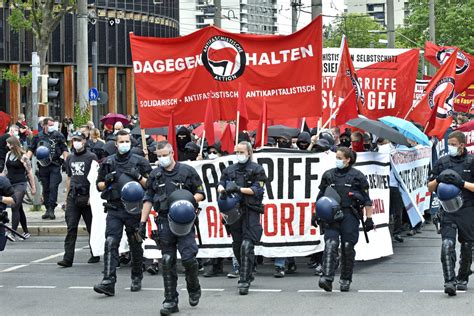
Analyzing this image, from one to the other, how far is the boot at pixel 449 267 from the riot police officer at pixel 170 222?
257 centimetres

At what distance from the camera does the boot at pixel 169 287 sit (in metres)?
11.5

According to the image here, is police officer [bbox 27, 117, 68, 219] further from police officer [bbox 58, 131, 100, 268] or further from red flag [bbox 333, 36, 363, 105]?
red flag [bbox 333, 36, 363, 105]

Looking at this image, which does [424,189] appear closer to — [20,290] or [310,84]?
[310,84]

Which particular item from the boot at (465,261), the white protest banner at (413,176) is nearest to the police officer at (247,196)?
the boot at (465,261)

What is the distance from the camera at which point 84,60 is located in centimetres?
2819

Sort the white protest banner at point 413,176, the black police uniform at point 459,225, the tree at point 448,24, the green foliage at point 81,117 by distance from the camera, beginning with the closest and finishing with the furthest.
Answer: the black police uniform at point 459,225, the white protest banner at point 413,176, the green foliage at point 81,117, the tree at point 448,24

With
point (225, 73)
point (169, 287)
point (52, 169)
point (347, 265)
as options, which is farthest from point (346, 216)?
point (52, 169)

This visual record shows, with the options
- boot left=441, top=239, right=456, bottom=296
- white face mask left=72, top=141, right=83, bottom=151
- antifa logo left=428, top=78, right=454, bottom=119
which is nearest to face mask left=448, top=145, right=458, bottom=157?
boot left=441, top=239, right=456, bottom=296

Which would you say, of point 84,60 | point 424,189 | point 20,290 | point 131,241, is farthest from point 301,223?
point 84,60

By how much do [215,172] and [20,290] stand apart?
9.70ft

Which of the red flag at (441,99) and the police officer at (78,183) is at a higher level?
the red flag at (441,99)

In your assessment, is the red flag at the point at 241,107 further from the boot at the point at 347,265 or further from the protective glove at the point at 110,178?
the boot at the point at 347,265

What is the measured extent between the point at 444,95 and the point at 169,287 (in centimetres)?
922

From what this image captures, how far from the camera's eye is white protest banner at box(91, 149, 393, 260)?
1476 cm
